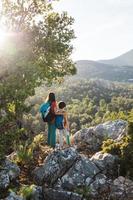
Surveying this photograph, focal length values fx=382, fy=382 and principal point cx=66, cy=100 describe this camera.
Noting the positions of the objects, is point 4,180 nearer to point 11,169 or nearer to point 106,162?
point 11,169

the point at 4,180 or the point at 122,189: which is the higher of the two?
the point at 4,180

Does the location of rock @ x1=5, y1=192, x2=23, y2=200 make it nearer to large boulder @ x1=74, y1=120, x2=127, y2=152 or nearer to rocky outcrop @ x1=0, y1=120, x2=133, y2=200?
rocky outcrop @ x1=0, y1=120, x2=133, y2=200

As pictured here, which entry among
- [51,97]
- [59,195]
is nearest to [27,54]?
[51,97]

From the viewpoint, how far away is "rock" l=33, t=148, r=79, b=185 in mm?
18484

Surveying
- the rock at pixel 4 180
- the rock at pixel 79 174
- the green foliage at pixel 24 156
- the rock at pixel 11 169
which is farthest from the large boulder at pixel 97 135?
the rock at pixel 4 180

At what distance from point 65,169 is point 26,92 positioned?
4.29m

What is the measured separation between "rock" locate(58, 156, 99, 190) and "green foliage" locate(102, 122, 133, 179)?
4.65 feet

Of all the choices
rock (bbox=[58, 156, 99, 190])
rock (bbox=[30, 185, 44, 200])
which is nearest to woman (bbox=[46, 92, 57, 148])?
rock (bbox=[58, 156, 99, 190])

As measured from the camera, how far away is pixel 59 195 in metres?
17.4

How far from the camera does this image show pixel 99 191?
1812cm

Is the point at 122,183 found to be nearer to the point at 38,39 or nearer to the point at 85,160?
the point at 85,160

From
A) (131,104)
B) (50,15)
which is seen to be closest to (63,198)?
(50,15)

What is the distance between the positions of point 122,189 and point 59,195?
3.03 m

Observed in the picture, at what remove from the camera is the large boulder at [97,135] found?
80.0 ft
